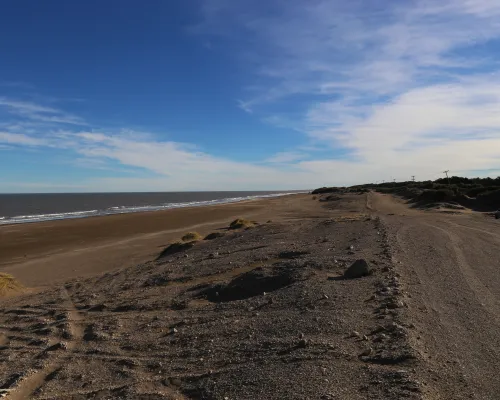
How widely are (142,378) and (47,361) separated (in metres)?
1.86

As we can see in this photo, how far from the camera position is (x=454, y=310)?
19.1 ft

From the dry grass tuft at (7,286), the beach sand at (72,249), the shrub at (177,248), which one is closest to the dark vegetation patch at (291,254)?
the shrub at (177,248)

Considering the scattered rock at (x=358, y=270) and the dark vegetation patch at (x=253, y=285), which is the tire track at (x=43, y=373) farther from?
the scattered rock at (x=358, y=270)

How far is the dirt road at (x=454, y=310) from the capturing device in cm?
398

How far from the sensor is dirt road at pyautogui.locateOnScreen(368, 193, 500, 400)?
3.98 meters

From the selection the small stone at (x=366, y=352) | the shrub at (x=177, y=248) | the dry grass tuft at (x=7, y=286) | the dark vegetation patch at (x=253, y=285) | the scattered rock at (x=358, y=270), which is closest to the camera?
the small stone at (x=366, y=352)

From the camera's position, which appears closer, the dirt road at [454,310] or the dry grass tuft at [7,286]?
the dirt road at [454,310]

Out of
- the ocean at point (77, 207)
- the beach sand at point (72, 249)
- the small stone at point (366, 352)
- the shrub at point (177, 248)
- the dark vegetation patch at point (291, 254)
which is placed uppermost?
the ocean at point (77, 207)

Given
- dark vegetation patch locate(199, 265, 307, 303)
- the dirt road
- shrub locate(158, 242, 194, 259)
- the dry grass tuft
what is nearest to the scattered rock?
the dirt road

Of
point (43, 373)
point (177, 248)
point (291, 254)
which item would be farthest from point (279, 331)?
point (177, 248)

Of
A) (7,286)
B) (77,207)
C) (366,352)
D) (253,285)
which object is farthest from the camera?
(77,207)

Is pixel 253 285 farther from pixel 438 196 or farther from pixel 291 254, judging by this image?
pixel 438 196

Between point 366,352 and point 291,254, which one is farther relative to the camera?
point 291,254

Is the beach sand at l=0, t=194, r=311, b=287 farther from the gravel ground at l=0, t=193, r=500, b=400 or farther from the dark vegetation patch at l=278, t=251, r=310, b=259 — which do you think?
the dark vegetation patch at l=278, t=251, r=310, b=259
